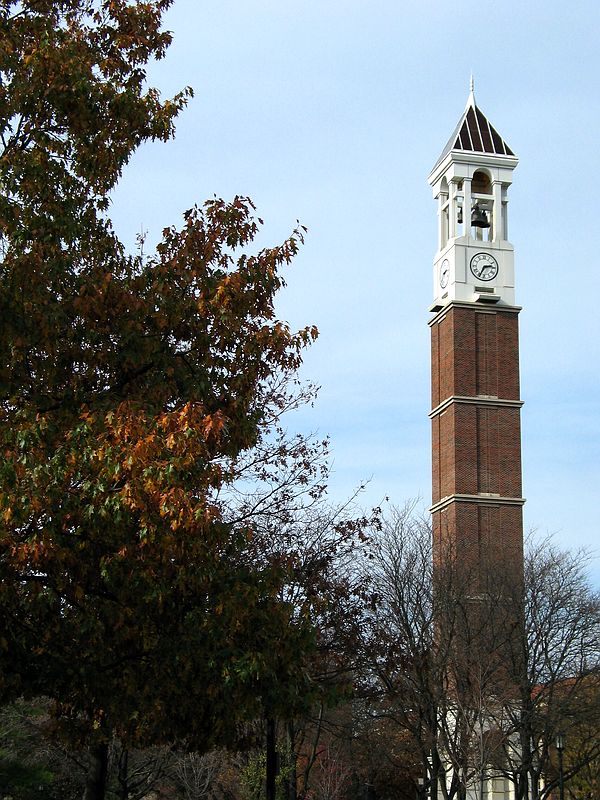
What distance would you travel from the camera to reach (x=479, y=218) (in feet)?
246

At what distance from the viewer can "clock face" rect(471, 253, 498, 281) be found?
73438mm

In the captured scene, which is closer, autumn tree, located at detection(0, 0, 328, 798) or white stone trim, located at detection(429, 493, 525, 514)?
autumn tree, located at detection(0, 0, 328, 798)

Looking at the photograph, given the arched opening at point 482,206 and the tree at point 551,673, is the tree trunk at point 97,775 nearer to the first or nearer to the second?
the tree at point 551,673

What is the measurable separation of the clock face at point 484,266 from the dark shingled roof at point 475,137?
21.0 ft

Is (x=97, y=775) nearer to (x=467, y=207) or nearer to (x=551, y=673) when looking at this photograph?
(x=551, y=673)

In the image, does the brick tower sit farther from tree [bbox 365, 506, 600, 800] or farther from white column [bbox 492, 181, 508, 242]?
tree [bbox 365, 506, 600, 800]

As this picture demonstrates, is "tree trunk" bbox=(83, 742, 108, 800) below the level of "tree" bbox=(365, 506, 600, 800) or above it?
below

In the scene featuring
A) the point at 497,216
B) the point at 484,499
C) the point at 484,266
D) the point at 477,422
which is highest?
the point at 497,216

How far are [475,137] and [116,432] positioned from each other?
222ft

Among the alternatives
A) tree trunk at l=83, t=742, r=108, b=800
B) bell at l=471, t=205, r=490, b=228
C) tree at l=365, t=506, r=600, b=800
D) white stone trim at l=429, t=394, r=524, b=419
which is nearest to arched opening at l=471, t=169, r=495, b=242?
bell at l=471, t=205, r=490, b=228

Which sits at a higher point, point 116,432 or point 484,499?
point 484,499

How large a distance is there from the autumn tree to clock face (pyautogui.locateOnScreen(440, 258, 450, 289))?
59.2m

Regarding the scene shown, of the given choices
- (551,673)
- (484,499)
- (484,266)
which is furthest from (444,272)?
(551,673)

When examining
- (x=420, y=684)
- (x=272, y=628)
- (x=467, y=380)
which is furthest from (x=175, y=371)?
(x=467, y=380)
